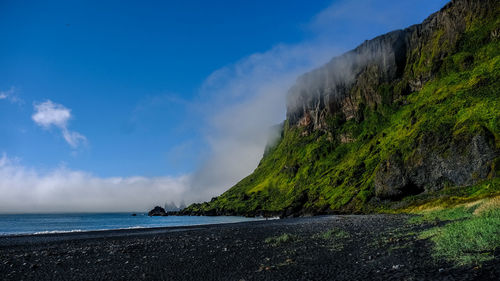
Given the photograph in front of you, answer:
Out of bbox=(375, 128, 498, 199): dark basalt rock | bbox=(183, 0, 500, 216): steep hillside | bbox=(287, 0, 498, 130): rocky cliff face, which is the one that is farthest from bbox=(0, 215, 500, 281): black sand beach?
bbox=(287, 0, 498, 130): rocky cliff face

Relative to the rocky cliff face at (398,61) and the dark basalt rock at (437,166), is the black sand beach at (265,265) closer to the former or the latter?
the dark basalt rock at (437,166)

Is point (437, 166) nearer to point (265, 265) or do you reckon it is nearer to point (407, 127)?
point (407, 127)

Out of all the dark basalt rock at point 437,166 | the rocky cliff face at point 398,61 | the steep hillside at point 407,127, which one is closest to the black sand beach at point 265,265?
the steep hillside at point 407,127

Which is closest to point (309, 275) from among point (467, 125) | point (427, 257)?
point (427, 257)

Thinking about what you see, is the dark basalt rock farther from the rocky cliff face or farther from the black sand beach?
the rocky cliff face

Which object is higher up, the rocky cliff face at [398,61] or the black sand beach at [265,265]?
the rocky cliff face at [398,61]

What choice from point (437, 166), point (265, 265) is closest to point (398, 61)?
point (437, 166)

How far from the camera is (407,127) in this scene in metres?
106

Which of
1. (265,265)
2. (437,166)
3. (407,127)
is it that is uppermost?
(407,127)

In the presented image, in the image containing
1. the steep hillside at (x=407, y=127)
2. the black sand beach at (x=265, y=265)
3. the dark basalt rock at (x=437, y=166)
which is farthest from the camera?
the steep hillside at (x=407, y=127)

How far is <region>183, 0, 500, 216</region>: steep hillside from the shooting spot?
6219cm

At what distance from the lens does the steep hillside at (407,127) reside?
62.2 metres

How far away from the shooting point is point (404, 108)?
132625mm

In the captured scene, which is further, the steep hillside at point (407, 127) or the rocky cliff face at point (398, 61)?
the rocky cliff face at point (398, 61)
